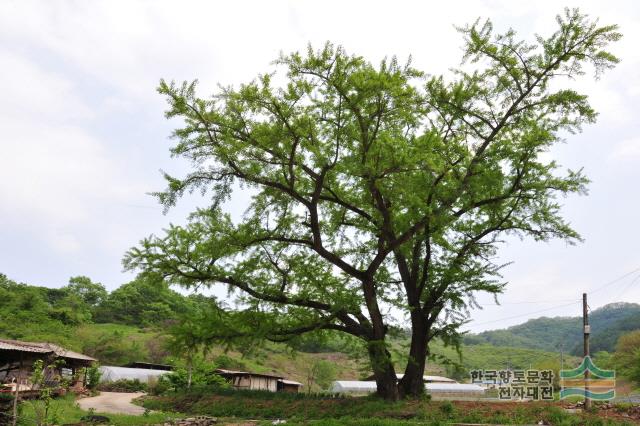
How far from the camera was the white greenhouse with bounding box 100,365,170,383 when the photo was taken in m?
37.8

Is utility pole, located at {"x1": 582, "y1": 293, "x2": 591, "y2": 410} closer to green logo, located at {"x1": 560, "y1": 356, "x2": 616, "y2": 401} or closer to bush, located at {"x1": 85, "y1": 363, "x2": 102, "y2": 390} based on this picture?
green logo, located at {"x1": 560, "y1": 356, "x2": 616, "y2": 401}

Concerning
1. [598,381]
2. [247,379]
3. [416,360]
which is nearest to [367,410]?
[416,360]

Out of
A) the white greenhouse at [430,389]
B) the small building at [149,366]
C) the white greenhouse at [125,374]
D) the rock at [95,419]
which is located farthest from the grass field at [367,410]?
the small building at [149,366]

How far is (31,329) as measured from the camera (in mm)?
39094

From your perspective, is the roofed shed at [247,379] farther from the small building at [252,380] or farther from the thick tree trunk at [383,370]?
the thick tree trunk at [383,370]

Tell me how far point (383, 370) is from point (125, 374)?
29.0 m

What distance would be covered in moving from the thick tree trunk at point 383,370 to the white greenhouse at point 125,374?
83.7ft

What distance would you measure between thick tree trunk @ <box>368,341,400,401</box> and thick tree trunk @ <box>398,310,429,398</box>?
18.9 inches

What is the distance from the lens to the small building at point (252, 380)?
1428 inches

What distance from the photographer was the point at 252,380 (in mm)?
37969

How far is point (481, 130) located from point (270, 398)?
1155 cm

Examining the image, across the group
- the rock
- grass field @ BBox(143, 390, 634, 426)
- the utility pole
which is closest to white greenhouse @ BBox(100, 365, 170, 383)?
grass field @ BBox(143, 390, 634, 426)

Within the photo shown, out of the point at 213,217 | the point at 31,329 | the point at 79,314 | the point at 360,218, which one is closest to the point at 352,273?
the point at 360,218

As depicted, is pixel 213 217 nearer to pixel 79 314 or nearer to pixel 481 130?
pixel 481 130
